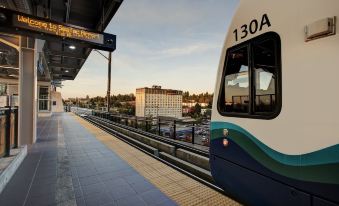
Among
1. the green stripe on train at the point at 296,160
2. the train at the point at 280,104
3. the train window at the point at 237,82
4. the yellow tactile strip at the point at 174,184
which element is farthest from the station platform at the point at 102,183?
the train window at the point at 237,82

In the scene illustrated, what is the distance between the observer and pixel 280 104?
2.12 m

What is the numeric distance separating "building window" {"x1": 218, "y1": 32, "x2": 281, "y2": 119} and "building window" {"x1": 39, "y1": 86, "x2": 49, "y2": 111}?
2683cm

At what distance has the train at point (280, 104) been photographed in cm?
171

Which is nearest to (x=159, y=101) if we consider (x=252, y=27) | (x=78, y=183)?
(x=78, y=183)

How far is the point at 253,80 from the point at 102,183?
3.55 m

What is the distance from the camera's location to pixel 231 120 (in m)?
2.83

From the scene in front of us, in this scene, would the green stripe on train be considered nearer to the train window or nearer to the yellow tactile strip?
the train window

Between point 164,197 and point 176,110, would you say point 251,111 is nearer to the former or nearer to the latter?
point 164,197

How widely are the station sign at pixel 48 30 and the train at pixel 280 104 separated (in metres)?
4.53

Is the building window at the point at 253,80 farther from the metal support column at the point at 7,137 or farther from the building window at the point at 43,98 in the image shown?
the building window at the point at 43,98

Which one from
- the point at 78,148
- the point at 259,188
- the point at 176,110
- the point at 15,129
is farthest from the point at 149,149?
the point at 176,110

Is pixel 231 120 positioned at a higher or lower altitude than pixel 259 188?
higher

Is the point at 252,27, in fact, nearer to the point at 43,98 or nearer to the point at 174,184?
the point at 174,184

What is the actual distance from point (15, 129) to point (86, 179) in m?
4.04
